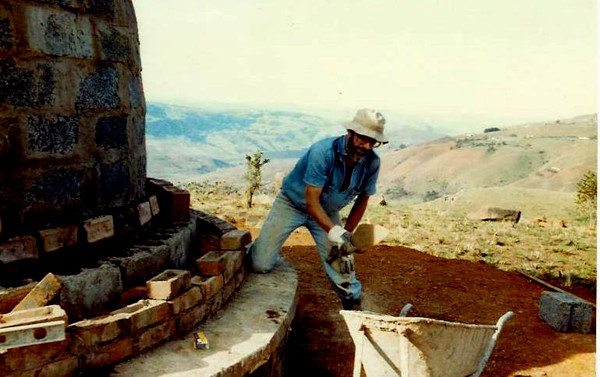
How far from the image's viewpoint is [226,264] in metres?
4.18

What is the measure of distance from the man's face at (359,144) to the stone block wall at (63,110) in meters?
1.66

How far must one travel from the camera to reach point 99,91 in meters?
3.61

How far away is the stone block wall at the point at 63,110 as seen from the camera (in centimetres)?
311

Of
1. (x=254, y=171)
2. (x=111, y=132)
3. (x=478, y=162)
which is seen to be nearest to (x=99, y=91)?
(x=111, y=132)

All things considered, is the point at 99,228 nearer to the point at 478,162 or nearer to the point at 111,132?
the point at 111,132

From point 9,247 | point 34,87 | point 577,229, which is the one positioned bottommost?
point 577,229

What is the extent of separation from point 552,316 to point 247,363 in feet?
10.7

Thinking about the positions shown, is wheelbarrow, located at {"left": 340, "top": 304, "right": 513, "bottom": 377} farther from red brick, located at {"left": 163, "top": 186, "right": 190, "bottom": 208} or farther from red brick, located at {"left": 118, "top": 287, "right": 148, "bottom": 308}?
red brick, located at {"left": 163, "top": 186, "right": 190, "bottom": 208}

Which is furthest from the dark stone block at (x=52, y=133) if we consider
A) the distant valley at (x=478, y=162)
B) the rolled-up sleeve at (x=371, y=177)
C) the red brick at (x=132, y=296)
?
the distant valley at (x=478, y=162)

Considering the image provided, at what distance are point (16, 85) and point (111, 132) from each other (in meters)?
0.76

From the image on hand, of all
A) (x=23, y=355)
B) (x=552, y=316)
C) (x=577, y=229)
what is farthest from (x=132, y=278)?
(x=577, y=229)

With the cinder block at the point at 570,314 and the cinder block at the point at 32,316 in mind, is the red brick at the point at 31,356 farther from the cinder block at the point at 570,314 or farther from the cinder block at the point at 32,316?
the cinder block at the point at 570,314

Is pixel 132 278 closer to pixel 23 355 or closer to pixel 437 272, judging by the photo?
pixel 23 355

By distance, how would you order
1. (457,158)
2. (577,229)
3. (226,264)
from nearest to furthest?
(226,264), (577,229), (457,158)
